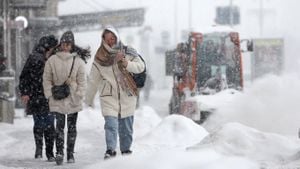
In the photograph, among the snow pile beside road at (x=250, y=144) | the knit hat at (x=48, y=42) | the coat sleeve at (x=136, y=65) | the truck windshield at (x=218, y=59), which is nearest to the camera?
the snow pile beside road at (x=250, y=144)

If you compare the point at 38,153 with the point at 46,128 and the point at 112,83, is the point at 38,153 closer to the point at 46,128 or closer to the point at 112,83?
the point at 46,128

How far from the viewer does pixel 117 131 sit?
905 centimetres

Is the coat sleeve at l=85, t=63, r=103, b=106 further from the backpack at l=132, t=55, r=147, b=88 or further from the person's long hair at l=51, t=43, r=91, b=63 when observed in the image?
the person's long hair at l=51, t=43, r=91, b=63

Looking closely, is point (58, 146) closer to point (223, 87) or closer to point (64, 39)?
point (64, 39)

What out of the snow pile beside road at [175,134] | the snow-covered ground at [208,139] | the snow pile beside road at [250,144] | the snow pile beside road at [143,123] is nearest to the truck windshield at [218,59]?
the snow pile beside road at [143,123]

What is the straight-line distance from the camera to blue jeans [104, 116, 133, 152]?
8910mm

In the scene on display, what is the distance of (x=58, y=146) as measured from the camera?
31.4 ft

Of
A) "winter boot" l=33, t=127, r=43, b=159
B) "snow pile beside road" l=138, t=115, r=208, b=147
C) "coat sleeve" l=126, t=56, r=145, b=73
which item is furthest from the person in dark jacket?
"snow pile beside road" l=138, t=115, r=208, b=147

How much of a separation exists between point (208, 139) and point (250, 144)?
25.4 inches

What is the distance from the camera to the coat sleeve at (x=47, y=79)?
951 centimetres

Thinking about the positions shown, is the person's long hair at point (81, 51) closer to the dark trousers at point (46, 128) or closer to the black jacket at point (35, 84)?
the black jacket at point (35, 84)

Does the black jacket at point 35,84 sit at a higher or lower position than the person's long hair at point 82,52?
lower

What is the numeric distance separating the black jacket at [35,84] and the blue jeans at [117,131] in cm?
146

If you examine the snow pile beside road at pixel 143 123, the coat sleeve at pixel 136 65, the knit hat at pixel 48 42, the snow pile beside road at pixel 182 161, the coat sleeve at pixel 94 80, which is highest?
the knit hat at pixel 48 42
